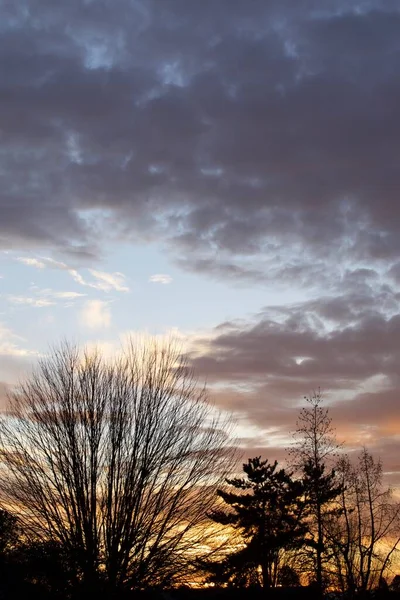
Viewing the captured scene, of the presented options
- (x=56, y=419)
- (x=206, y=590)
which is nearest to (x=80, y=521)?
(x=56, y=419)

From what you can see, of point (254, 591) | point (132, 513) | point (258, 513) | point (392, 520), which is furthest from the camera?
point (258, 513)

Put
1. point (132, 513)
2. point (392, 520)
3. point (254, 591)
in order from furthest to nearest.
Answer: point (254, 591)
point (392, 520)
point (132, 513)

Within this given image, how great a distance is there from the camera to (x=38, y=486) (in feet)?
65.7

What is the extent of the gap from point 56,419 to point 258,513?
3245 centimetres

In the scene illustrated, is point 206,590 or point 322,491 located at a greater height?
point 322,491

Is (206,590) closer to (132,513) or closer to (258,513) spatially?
(258,513)

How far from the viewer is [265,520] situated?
158 ft

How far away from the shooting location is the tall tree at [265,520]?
153 ft

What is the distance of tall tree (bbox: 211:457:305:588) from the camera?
46.6 m

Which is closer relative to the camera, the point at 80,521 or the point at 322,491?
the point at 80,521

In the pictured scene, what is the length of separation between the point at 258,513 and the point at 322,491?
35.3 feet

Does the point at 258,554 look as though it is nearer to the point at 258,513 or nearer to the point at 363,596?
the point at 258,513

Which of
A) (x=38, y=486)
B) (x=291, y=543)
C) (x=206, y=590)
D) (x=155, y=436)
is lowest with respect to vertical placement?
(x=206, y=590)

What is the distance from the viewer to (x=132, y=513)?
1981 cm
